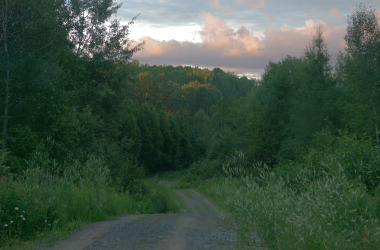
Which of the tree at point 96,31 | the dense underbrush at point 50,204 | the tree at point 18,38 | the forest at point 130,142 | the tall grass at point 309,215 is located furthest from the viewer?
the tree at point 96,31

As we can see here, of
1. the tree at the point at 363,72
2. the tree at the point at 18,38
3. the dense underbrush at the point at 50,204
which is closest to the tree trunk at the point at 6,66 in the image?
the tree at the point at 18,38

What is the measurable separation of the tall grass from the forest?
0.03 meters

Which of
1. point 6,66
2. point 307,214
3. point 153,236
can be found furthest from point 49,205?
point 6,66

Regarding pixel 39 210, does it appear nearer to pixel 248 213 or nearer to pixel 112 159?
pixel 248 213

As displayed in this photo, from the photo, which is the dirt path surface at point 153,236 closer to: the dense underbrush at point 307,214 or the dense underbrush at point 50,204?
the dense underbrush at point 50,204

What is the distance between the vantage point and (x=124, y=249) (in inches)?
309

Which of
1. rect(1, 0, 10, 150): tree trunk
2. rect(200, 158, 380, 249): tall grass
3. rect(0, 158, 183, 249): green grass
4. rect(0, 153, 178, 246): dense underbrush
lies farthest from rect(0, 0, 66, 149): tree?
rect(200, 158, 380, 249): tall grass

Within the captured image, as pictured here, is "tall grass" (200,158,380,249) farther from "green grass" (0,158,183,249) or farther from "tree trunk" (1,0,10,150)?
"tree trunk" (1,0,10,150)

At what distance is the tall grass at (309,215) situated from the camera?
18.6ft

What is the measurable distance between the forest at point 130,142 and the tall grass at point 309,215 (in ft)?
0.09

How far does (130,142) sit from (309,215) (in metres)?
29.5

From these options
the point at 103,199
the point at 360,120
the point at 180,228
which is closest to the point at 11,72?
the point at 103,199

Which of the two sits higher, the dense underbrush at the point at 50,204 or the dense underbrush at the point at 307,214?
the dense underbrush at the point at 307,214

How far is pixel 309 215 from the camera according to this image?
6145 millimetres
